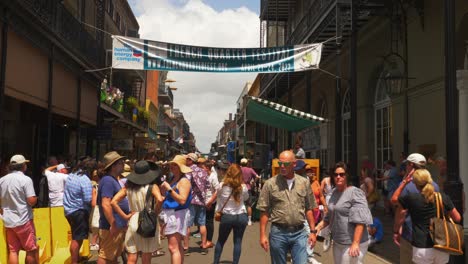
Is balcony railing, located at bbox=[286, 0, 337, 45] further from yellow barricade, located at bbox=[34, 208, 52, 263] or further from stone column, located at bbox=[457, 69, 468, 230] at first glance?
yellow barricade, located at bbox=[34, 208, 52, 263]

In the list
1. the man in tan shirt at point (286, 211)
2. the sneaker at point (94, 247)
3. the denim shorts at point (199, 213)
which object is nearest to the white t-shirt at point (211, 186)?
the denim shorts at point (199, 213)

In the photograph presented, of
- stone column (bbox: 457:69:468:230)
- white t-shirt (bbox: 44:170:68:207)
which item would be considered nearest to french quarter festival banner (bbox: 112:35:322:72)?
stone column (bbox: 457:69:468:230)

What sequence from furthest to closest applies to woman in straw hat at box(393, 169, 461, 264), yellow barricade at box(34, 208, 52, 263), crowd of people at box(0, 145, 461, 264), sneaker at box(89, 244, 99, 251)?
sneaker at box(89, 244, 99, 251)
yellow barricade at box(34, 208, 52, 263)
crowd of people at box(0, 145, 461, 264)
woman in straw hat at box(393, 169, 461, 264)

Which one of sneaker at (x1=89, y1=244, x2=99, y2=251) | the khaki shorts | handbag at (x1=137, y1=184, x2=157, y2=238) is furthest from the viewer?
sneaker at (x1=89, y1=244, x2=99, y2=251)

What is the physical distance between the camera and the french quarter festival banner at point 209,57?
13953 mm

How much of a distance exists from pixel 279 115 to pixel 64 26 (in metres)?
6.60

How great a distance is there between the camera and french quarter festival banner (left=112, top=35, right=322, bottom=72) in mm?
13953

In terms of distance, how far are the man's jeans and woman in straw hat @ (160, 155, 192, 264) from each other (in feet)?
5.01


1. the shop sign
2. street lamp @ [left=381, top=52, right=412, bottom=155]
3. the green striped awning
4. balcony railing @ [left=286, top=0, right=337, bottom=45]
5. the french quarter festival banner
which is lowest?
the shop sign

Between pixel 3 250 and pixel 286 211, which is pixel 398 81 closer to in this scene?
pixel 286 211

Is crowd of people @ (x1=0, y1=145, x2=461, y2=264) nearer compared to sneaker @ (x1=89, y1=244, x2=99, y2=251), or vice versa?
crowd of people @ (x1=0, y1=145, x2=461, y2=264)

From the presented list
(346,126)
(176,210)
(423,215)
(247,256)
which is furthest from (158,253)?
(346,126)

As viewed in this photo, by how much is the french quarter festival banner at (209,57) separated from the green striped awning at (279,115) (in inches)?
49.4

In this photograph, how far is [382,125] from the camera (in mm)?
15914
